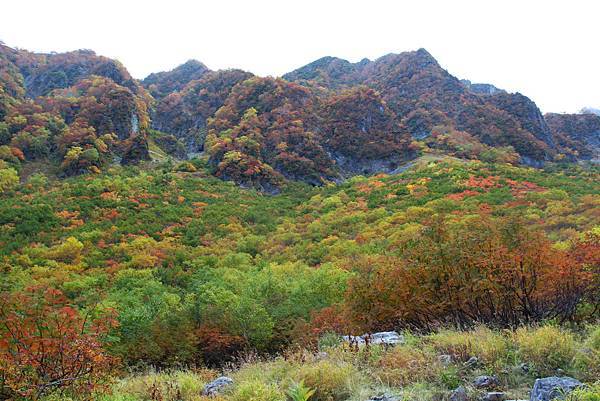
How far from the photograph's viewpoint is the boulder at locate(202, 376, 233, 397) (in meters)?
5.78

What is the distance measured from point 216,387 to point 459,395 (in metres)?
3.34

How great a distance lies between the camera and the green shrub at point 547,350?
17.1 ft

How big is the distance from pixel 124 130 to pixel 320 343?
2039 inches

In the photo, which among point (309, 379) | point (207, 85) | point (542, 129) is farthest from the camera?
point (207, 85)

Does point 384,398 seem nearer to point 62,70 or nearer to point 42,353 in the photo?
point 42,353

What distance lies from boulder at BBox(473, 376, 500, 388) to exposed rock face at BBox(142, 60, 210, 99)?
336 ft

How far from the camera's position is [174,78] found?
10894cm

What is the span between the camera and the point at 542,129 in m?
72.6

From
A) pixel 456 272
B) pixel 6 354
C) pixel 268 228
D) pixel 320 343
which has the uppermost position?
pixel 6 354

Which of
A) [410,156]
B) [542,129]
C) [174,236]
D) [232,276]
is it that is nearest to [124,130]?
[174,236]

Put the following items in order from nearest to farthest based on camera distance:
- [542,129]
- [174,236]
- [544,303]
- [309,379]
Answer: [309,379] < [544,303] < [174,236] < [542,129]

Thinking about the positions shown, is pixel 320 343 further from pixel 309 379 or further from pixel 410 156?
pixel 410 156

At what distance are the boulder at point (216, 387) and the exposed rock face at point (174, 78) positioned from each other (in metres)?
100

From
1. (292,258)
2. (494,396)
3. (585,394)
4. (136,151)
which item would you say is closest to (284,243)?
(292,258)
